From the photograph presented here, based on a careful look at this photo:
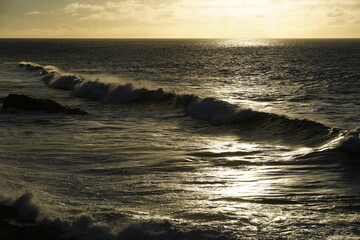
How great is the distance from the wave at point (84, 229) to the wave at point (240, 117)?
326 inches

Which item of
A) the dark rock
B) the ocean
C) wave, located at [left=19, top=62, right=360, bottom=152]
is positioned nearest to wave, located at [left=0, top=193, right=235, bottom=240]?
the ocean

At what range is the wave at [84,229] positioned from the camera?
24.1 feet

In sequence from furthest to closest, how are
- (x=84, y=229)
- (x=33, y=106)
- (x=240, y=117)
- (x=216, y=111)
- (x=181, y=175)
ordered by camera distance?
(x=216, y=111)
(x=33, y=106)
(x=240, y=117)
(x=181, y=175)
(x=84, y=229)

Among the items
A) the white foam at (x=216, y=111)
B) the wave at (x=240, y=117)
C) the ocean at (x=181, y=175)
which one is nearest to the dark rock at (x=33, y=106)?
the ocean at (x=181, y=175)

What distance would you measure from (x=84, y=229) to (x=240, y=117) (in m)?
13.4

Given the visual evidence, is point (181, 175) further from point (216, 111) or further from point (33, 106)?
point (33, 106)

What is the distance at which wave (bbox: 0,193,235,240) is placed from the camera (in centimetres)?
733

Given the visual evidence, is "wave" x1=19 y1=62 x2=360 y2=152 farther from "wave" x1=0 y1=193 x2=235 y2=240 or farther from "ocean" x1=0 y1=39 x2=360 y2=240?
"wave" x1=0 y1=193 x2=235 y2=240

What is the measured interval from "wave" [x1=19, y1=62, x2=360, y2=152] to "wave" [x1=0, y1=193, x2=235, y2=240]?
8.28 m

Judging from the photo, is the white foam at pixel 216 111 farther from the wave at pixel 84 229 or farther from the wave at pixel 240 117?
the wave at pixel 84 229

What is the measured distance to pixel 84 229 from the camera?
764 centimetres

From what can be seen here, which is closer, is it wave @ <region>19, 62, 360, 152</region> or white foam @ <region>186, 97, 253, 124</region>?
wave @ <region>19, 62, 360, 152</region>

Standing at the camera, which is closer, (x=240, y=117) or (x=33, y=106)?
(x=240, y=117)

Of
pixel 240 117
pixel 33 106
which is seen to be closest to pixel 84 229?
pixel 240 117
